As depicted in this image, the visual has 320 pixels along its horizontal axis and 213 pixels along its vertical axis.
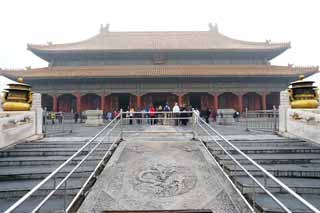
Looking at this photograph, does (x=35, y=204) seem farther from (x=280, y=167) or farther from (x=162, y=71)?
(x=162, y=71)

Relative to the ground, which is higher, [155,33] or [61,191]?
[155,33]

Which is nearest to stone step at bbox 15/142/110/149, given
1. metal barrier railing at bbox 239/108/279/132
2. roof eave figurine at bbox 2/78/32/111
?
roof eave figurine at bbox 2/78/32/111

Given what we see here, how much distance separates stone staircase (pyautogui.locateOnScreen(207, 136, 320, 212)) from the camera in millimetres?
3977

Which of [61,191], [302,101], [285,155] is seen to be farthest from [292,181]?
[61,191]

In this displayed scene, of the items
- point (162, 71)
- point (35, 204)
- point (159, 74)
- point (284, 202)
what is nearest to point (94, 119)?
point (159, 74)

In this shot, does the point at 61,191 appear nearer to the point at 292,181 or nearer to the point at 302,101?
the point at 292,181

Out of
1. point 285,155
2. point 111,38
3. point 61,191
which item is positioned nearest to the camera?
point 61,191

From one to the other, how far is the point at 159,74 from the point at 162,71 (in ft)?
2.93

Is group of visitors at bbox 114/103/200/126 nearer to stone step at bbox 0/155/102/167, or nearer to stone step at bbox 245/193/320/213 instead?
stone step at bbox 0/155/102/167

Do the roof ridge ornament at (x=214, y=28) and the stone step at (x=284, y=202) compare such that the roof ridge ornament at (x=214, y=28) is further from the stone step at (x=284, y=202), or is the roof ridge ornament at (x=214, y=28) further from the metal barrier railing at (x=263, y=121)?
the stone step at (x=284, y=202)

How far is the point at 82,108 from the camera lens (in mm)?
24203

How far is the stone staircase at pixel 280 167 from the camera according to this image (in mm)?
3977

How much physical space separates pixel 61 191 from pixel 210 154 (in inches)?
134

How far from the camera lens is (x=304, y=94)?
7727 mm
